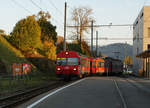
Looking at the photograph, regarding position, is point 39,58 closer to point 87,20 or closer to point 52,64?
point 52,64

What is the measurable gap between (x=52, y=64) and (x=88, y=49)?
1247 centimetres

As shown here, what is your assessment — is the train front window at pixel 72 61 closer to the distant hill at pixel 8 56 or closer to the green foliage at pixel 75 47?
the distant hill at pixel 8 56

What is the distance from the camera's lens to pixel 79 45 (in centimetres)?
4659

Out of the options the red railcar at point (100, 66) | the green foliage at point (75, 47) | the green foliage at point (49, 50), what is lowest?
the red railcar at point (100, 66)

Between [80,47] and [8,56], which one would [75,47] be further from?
[8,56]

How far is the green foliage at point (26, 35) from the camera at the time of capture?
113 feet

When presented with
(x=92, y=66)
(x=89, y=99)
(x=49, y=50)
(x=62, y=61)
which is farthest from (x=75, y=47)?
(x=89, y=99)

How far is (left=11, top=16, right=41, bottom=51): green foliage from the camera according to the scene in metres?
34.5

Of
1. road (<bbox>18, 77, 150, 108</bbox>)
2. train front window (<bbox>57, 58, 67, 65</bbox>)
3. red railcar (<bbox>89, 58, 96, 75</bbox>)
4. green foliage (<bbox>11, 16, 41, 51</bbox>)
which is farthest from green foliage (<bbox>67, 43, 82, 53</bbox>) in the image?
road (<bbox>18, 77, 150, 108</bbox>)

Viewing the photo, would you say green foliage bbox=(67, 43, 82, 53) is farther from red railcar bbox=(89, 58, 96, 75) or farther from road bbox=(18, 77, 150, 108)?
road bbox=(18, 77, 150, 108)

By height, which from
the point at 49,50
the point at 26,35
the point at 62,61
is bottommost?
the point at 62,61

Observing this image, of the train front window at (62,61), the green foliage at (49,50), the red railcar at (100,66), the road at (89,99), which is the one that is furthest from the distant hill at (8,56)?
the road at (89,99)

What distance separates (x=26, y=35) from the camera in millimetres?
34219

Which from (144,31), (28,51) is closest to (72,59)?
(28,51)
